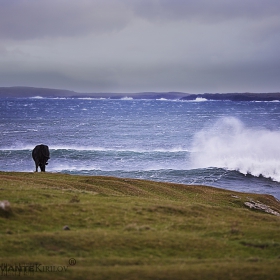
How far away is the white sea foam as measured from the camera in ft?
251

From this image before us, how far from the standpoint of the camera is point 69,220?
779 inches

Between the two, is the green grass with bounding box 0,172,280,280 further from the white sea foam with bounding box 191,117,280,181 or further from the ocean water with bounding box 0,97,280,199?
the white sea foam with bounding box 191,117,280,181

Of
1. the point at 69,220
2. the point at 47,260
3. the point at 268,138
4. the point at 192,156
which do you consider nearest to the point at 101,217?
the point at 69,220

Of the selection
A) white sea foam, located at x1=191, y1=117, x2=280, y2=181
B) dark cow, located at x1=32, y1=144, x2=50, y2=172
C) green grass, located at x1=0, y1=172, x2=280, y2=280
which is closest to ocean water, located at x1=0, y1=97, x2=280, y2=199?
white sea foam, located at x1=191, y1=117, x2=280, y2=181

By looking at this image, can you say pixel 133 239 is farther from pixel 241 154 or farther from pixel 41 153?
pixel 241 154

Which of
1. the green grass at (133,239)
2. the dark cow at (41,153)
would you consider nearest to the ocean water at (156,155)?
the dark cow at (41,153)

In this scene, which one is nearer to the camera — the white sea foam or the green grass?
the green grass

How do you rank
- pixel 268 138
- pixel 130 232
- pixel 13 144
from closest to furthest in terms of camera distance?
pixel 130 232, pixel 13 144, pixel 268 138

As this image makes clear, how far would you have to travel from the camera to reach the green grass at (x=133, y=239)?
14953mm

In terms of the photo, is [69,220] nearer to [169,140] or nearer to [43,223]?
[43,223]

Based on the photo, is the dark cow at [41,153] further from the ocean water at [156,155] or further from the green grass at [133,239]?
the green grass at [133,239]

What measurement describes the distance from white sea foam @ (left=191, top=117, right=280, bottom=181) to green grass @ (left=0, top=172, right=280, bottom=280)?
53.9m

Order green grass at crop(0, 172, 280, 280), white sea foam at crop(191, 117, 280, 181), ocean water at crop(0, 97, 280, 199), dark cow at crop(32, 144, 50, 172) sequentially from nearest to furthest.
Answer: green grass at crop(0, 172, 280, 280) < dark cow at crop(32, 144, 50, 172) < ocean water at crop(0, 97, 280, 199) < white sea foam at crop(191, 117, 280, 181)

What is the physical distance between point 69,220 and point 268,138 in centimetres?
Answer: 9236
